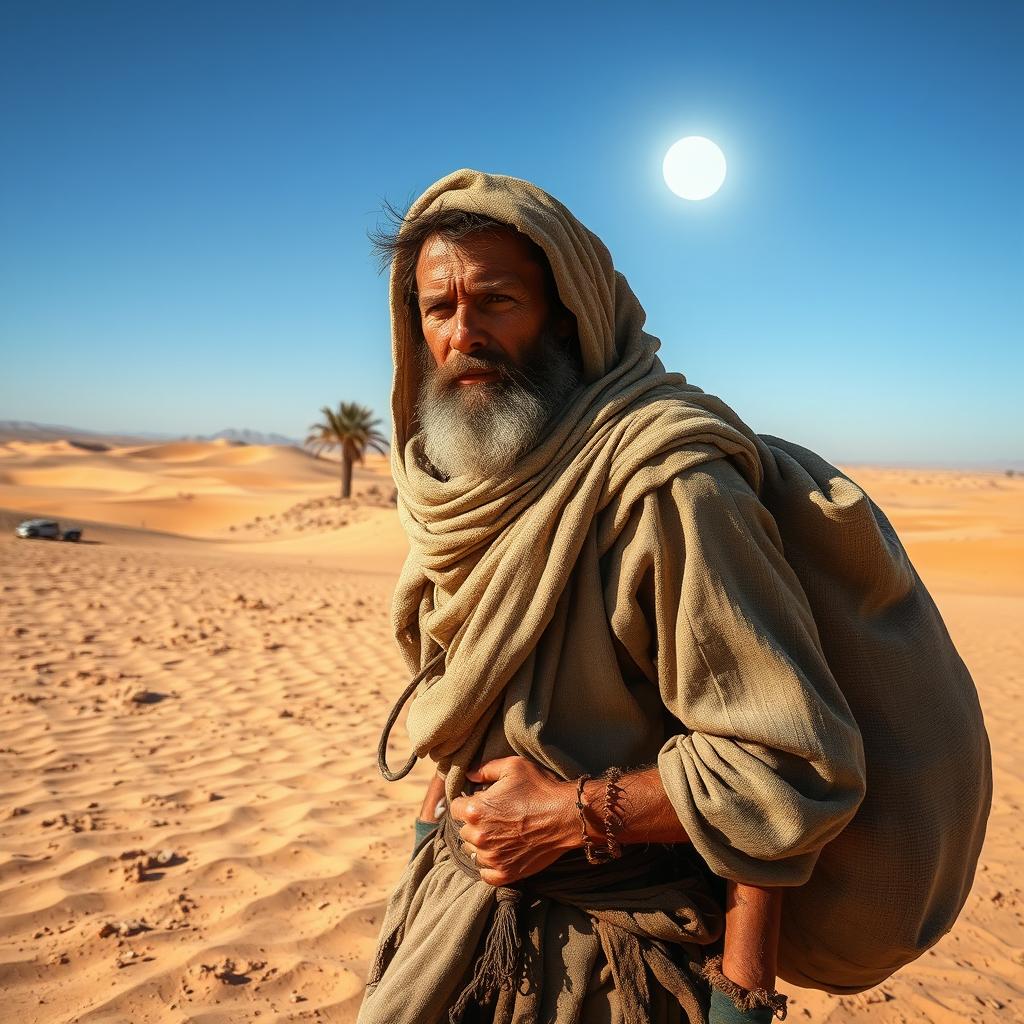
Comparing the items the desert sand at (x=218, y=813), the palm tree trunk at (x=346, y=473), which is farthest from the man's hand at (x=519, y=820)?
the palm tree trunk at (x=346, y=473)

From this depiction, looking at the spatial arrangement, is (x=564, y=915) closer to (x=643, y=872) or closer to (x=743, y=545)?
(x=643, y=872)

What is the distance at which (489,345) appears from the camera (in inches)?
63.6

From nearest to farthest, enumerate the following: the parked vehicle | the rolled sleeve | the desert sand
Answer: the rolled sleeve < the desert sand < the parked vehicle

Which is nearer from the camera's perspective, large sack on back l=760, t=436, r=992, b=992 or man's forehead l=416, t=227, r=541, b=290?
large sack on back l=760, t=436, r=992, b=992

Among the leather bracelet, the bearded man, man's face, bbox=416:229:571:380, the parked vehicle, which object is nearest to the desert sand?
the bearded man

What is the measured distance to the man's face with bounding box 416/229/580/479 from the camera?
1.55 meters

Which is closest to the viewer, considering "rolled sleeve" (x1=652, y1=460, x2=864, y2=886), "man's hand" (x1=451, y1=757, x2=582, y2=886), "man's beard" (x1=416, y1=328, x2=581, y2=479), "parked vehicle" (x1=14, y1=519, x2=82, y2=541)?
"rolled sleeve" (x1=652, y1=460, x2=864, y2=886)

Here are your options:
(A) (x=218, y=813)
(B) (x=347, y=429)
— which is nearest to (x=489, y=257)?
(A) (x=218, y=813)

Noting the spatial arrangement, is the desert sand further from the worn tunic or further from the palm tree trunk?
the palm tree trunk

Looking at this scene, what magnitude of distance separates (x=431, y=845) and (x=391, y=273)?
132cm

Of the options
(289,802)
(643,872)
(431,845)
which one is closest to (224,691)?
(289,802)

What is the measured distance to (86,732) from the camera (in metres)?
5.49

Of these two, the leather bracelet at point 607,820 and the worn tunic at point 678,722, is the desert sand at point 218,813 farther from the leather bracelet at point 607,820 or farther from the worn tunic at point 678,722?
the leather bracelet at point 607,820

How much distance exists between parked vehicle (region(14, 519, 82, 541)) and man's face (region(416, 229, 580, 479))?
749 inches
